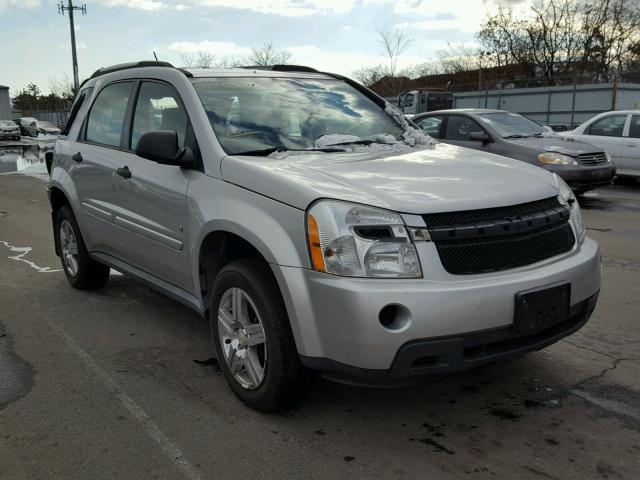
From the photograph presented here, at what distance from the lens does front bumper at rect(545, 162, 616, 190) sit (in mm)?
9602

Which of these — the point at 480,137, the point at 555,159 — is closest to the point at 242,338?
the point at 480,137

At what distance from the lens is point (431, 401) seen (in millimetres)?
3377

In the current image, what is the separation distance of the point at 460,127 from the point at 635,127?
157 inches

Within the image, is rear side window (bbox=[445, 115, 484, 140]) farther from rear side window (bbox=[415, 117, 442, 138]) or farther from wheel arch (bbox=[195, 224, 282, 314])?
wheel arch (bbox=[195, 224, 282, 314])

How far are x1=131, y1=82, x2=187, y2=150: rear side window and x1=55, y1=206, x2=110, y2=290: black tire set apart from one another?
1319mm

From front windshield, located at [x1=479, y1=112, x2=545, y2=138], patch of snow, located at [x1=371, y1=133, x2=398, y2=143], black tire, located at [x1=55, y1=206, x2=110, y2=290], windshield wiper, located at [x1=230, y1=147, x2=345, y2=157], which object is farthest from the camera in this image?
front windshield, located at [x1=479, y1=112, x2=545, y2=138]

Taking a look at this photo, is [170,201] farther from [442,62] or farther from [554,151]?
[442,62]

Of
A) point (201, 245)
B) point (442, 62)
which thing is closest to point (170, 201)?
point (201, 245)

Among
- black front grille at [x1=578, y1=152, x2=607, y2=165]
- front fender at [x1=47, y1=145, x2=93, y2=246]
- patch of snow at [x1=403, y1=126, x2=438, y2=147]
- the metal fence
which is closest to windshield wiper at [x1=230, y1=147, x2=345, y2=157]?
patch of snow at [x1=403, y1=126, x2=438, y2=147]

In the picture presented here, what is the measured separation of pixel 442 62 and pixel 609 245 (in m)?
40.7

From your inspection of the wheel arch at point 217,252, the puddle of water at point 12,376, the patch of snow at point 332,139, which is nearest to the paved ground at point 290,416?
the puddle of water at point 12,376

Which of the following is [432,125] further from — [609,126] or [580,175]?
[609,126]

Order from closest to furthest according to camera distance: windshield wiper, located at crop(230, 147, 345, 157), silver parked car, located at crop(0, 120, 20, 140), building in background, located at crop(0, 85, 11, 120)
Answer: windshield wiper, located at crop(230, 147, 345, 157) → silver parked car, located at crop(0, 120, 20, 140) → building in background, located at crop(0, 85, 11, 120)

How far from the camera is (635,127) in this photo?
39.5 ft
